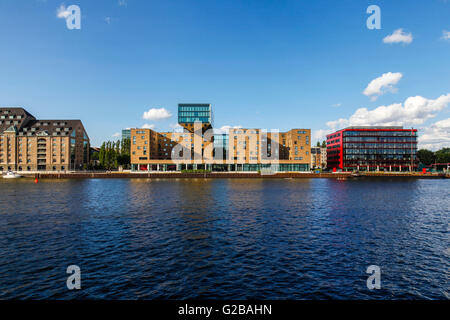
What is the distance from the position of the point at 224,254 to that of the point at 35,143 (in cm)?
18050

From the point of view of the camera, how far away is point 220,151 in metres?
153

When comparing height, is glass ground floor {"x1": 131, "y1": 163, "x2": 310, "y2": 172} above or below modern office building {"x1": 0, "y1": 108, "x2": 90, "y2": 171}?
below

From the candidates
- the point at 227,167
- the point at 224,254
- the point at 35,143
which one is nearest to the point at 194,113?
the point at 227,167

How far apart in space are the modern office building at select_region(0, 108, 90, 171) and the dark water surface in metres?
138

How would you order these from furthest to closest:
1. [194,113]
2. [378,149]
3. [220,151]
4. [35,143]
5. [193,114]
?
1. [378,149]
2. [194,113]
3. [193,114]
4. [35,143]
5. [220,151]

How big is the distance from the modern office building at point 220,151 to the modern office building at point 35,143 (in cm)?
4799

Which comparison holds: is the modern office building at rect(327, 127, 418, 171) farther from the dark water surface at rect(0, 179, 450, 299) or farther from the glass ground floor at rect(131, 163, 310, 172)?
the dark water surface at rect(0, 179, 450, 299)

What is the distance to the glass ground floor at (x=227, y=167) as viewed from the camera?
149625 mm

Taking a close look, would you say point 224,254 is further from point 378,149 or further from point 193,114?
point 378,149

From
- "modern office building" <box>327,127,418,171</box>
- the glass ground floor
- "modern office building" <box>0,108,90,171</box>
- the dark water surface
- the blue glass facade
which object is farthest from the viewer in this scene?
"modern office building" <box>327,127,418,171</box>

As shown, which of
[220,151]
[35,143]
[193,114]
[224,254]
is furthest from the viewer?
[193,114]

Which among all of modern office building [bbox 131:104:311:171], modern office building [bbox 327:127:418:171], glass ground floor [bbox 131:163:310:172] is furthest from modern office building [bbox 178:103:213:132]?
modern office building [bbox 327:127:418:171]

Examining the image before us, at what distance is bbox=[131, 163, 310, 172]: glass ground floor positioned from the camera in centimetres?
14962
